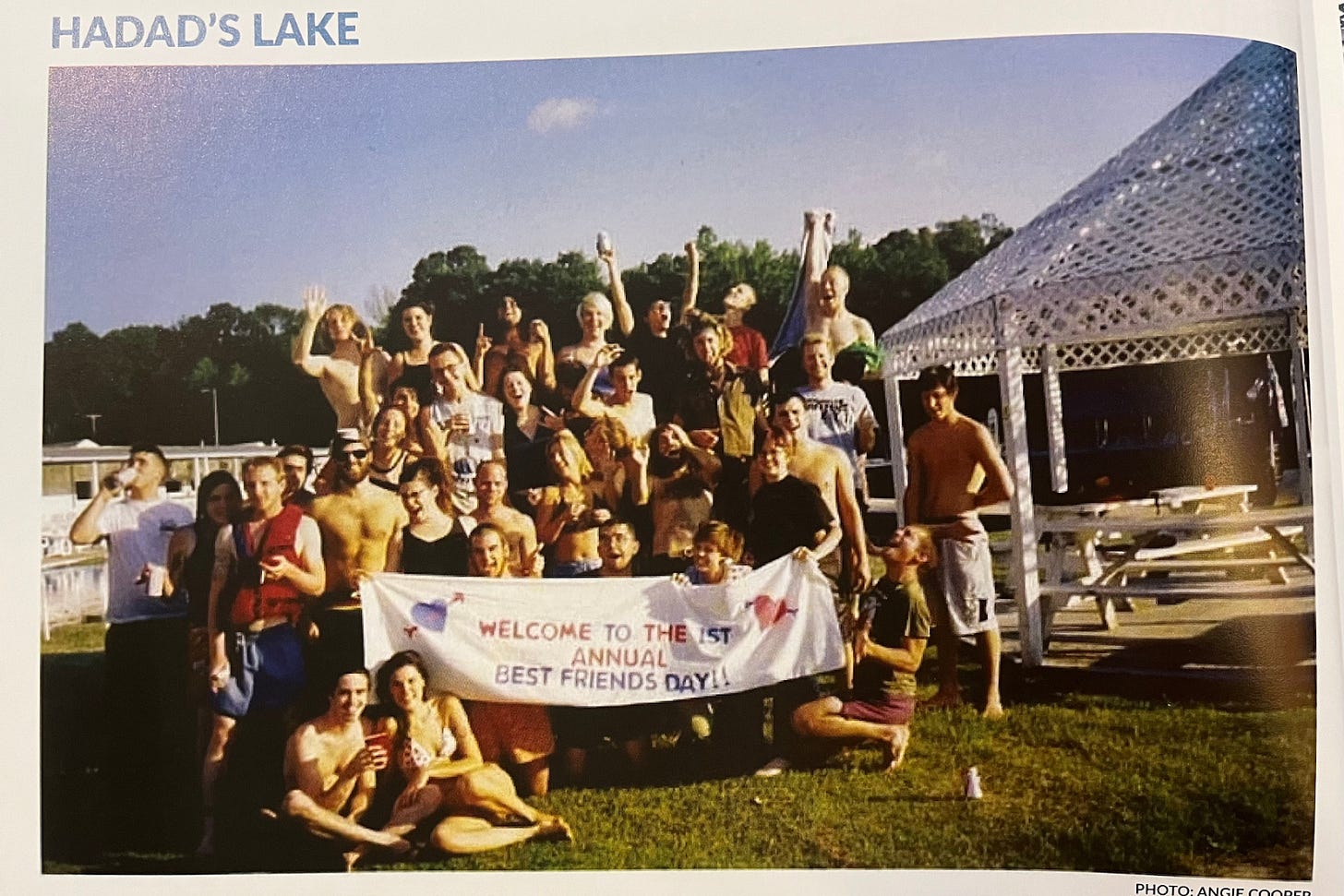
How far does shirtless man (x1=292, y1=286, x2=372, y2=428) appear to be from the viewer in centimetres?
233

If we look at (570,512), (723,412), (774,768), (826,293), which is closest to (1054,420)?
(826,293)

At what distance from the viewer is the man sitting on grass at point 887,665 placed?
235 centimetres

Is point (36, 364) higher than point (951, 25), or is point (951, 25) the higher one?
point (951, 25)

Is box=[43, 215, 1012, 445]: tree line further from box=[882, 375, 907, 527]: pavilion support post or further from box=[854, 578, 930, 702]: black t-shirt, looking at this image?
box=[854, 578, 930, 702]: black t-shirt

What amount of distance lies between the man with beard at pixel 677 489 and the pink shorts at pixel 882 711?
0.45 meters

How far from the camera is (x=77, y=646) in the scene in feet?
7.50

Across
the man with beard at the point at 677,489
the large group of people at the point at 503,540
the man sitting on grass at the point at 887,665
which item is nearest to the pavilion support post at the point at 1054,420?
the large group of people at the point at 503,540

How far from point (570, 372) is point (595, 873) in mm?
976

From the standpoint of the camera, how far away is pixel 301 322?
2334 millimetres

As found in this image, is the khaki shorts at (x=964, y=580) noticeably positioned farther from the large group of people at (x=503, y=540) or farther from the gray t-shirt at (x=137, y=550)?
the gray t-shirt at (x=137, y=550)

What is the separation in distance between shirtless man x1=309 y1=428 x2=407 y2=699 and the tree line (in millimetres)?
97

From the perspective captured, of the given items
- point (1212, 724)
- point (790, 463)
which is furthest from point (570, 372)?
point (1212, 724)

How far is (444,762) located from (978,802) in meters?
1.04

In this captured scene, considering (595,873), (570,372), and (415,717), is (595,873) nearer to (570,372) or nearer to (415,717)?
(415,717)
